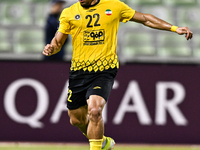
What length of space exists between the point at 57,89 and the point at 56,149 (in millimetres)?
1276

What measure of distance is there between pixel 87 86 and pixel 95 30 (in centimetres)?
73

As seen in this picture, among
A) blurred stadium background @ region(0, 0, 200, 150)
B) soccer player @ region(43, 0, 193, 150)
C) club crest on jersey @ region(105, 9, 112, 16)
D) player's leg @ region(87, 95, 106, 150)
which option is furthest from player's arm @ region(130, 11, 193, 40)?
blurred stadium background @ region(0, 0, 200, 150)

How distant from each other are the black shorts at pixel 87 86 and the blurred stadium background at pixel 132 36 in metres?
2.55

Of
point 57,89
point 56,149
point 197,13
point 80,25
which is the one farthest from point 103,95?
point 197,13

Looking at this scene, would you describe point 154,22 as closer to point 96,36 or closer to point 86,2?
point 96,36

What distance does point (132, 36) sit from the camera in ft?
31.1

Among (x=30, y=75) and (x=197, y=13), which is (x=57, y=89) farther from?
(x=197, y=13)

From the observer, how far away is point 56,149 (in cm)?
752

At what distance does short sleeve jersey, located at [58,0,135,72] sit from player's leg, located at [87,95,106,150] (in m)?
0.49

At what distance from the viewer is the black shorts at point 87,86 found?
18.0ft

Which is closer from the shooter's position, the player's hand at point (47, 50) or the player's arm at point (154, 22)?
the player's hand at point (47, 50)

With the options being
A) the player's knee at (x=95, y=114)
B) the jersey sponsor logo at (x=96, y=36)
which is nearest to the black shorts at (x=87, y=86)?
the player's knee at (x=95, y=114)

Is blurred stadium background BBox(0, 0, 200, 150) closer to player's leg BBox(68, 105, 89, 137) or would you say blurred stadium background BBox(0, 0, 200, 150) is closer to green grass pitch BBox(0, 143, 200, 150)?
green grass pitch BBox(0, 143, 200, 150)

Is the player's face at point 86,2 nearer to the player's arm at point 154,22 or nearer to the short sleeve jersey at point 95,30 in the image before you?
the short sleeve jersey at point 95,30
